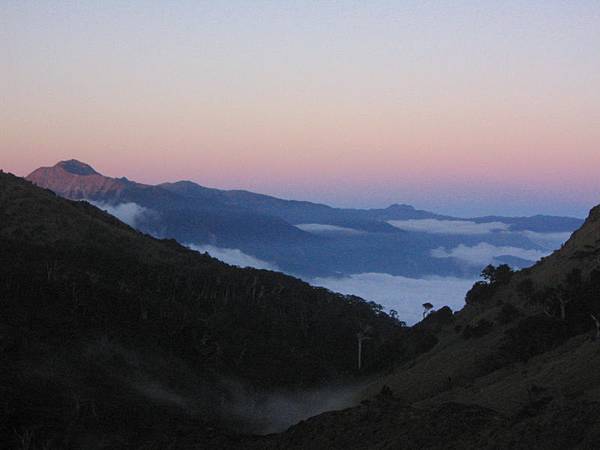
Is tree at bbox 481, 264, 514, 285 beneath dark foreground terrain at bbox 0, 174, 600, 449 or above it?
above

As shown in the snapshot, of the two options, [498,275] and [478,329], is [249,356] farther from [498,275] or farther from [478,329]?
[478,329]

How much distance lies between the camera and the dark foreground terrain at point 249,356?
94.9 ft

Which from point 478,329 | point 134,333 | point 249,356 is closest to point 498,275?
point 478,329

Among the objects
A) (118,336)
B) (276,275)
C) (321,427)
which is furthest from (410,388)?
(276,275)

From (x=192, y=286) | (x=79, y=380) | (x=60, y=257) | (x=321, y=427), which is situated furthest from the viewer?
(x=192, y=286)

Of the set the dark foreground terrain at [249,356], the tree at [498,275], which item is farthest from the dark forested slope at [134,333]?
the tree at [498,275]

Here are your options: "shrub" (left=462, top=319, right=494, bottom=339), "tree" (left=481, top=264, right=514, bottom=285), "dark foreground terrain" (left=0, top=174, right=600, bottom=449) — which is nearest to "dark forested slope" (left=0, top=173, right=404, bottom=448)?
"dark foreground terrain" (left=0, top=174, right=600, bottom=449)

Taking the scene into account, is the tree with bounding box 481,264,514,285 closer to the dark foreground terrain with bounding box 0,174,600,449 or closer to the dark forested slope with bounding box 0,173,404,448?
the dark foreground terrain with bounding box 0,174,600,449

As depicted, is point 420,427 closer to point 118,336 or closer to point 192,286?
point 118,336

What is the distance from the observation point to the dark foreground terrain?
2892 cm

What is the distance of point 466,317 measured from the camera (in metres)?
73.4

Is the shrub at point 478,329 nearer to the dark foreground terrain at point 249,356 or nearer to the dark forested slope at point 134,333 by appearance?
the dark foreground terrain at point 249,356

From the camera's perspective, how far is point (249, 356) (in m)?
86.5

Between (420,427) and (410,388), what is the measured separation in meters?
29.5
